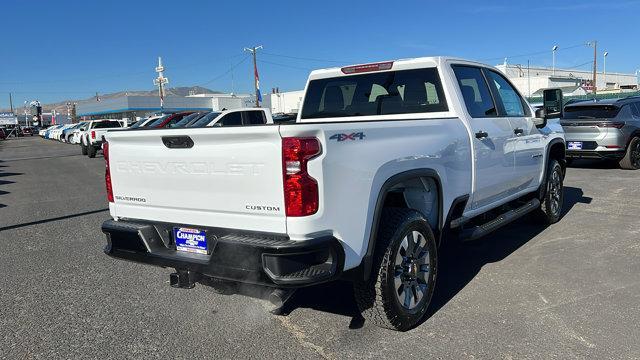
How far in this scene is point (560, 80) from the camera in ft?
243

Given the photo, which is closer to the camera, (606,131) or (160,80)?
(606,131)

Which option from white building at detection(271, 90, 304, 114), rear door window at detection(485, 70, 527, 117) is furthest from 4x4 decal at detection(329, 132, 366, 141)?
white building at detection(271, 90, 304, 114)

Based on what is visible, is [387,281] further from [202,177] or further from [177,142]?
[177,142]

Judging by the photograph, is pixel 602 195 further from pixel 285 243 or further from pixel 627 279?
pixel 285 243

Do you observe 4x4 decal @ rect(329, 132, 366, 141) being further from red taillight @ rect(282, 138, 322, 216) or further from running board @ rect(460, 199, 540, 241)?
running board @ rect(460, 199, 540, 241)

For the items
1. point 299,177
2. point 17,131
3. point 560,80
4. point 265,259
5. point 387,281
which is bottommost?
point 387,281

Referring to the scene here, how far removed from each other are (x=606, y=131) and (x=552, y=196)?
19.7ft

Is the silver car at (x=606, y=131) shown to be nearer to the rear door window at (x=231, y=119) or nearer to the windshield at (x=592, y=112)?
the windshield at (x=592, y=112)

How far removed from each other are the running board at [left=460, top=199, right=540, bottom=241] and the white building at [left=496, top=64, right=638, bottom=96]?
4050 centimetres

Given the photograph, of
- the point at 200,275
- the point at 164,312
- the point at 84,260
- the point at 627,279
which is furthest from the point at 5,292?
the point at 627,279

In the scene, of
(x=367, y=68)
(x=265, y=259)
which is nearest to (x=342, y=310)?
(x=265, y=259)

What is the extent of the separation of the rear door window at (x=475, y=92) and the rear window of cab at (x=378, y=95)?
0.28m

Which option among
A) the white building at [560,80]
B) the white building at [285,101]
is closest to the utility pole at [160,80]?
the white building at [285,101]

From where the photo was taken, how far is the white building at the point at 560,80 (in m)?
67.0
